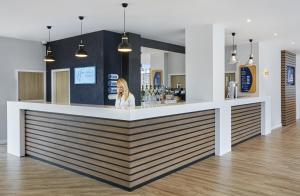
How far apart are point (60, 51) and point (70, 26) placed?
181 centimetres

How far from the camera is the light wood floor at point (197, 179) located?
12.4 feet

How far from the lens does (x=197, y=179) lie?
4.25 metres

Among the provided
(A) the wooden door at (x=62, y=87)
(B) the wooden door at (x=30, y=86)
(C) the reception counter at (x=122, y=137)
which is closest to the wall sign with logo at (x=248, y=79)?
(C) the reception counter at (x=122, y=137)

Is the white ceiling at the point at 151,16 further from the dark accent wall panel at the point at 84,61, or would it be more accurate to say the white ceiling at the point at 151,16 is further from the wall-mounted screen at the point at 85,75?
the wall-mounted screen at the point at 85,75

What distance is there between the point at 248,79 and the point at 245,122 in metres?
1.81

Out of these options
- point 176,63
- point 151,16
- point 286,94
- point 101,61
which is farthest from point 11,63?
point 286,94

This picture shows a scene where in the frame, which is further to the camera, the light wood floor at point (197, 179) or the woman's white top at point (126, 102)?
the woman's white top at point (126, 102)

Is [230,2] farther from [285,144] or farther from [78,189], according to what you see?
[285,144]

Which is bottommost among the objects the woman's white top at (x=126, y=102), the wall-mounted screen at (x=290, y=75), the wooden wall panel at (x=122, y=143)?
the wooden wall panel at (x=122, y=143)

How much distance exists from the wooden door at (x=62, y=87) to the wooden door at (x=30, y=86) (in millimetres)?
476

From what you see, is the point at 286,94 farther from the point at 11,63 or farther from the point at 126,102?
the point at 11,63

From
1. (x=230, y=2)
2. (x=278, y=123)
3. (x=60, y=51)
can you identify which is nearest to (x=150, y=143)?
(x=230, y=2)

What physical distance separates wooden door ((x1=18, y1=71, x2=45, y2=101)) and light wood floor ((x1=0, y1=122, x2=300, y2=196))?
8.03ft

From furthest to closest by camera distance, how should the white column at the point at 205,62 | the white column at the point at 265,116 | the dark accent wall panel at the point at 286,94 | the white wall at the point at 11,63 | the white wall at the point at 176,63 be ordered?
the white wall at the point at 176,63 < the dark accent wall panel at the point at 286,94 < the white column at the point at 265,116 < the white wall at the point at 11,63 < the white column at the point at 205,62
